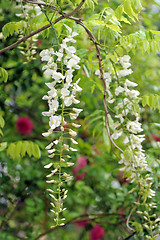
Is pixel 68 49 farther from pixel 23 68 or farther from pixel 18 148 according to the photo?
pixel 23 68

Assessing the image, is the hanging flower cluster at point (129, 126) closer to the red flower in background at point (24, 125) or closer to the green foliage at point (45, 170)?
the green foliage at point (45, 170)

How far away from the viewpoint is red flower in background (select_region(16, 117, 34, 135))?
175cm

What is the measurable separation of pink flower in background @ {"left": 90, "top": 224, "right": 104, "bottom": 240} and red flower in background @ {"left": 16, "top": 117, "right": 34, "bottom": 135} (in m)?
0.67

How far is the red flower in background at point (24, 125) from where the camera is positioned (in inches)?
68.7

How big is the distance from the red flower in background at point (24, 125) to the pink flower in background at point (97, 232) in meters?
0.67

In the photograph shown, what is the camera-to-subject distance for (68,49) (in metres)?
0.70

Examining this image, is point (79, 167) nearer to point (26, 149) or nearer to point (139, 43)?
point (26, 149)

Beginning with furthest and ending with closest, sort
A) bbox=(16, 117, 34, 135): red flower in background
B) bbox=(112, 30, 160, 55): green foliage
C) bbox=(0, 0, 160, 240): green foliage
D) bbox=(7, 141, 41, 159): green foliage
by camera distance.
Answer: bbox=(16, 117, 34, 135): red flower in background < bbox=(0, 0, 160, 240): green foliage < bbox=(7, 141, 41, 159): green foliage < bbox=(112, 30, 160, 55): green foliage

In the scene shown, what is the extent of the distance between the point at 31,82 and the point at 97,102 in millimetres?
344

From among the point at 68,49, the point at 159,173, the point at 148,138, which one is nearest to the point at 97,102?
the point at 148,138

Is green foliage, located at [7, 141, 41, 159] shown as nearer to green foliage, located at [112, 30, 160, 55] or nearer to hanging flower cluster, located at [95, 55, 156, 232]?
hanging flower cluster, located at [95, 55, 156, 232]

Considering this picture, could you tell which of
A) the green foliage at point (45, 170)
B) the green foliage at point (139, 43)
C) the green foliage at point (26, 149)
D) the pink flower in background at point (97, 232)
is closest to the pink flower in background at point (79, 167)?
the green foliage at point (45, 170)

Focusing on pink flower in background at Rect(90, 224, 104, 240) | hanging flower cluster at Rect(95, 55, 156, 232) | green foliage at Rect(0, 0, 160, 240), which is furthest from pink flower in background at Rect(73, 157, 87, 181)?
hanging flower cluster at Rect(95, 55, 156, 232)

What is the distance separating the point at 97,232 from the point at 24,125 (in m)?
0.73
